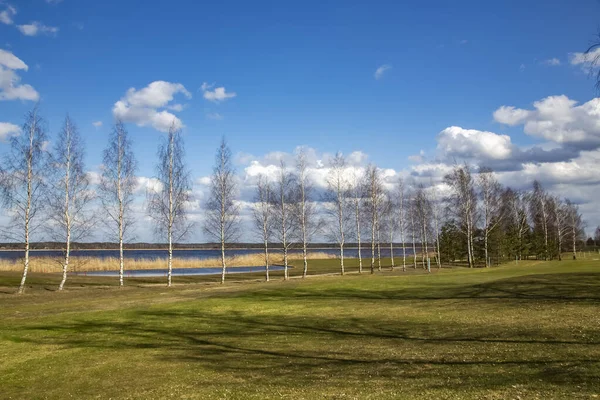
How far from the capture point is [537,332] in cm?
1498

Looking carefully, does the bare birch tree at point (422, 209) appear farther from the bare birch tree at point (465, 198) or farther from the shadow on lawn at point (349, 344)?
Answer: the shadow on lawn at point (349, 344)

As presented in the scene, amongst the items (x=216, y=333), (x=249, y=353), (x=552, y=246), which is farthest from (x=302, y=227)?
(x=552, y=246)

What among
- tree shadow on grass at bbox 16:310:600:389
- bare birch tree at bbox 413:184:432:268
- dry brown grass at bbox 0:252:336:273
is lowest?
tree shadow on grass at bbox 16:310:600:389

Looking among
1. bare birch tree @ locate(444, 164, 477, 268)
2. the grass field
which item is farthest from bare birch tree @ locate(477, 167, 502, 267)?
the grass field

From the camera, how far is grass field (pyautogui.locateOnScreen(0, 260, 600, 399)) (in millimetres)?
10391

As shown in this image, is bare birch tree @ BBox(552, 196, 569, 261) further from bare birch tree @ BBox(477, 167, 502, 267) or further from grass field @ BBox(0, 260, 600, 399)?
grass field @ BBox(0, 260, 600, 399)

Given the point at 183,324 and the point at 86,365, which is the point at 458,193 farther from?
the point at 86,365

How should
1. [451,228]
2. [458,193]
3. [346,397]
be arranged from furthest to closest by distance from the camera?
[451,228]
[458,193]
[346,397]

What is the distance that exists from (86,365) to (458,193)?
61.7m

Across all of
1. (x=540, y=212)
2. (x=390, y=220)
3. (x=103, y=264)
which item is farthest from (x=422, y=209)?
(x=103, y=264)

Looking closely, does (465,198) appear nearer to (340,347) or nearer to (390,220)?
(390,220)

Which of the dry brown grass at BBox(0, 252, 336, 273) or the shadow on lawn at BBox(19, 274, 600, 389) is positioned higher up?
the dry brown grass at BBox(0, 252, 336, 273)

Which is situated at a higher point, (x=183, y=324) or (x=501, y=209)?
(x=501, y=209)

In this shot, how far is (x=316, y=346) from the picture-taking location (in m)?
15.3
